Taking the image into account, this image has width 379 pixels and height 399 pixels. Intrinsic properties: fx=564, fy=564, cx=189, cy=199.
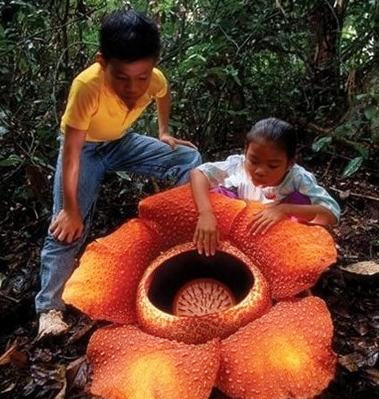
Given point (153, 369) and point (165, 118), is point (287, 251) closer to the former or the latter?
point (153, 369)

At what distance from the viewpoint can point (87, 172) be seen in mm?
2484

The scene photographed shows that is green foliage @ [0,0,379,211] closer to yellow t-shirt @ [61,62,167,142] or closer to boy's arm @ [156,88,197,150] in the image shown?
boy's arm @ [156,88,197,150]

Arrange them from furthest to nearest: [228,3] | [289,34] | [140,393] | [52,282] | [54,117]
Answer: [289,34] → [228,3] → [54,117] → [52,282] → [140,393]

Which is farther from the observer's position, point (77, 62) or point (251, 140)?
point (77, 62)

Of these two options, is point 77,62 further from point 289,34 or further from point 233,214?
point 233,214

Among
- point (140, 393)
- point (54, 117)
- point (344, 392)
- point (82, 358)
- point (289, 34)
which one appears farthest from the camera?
point (289, 34)

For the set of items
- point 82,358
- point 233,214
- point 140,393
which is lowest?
point 82,358

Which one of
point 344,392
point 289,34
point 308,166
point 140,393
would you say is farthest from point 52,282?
point 289,34

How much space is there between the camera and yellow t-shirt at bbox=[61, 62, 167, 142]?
2.19 m

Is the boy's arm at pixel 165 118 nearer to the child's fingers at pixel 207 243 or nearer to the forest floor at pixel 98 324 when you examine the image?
the forest floor at pixel 98 324

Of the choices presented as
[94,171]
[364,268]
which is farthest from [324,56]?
[94,171]

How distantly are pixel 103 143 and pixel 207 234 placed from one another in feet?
3.05

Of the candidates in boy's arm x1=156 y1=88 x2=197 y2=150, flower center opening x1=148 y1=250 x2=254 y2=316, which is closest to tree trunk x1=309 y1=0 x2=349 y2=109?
boy's arm x1=156 y1=88 x2=197 y2=150

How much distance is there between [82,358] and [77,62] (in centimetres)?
169
